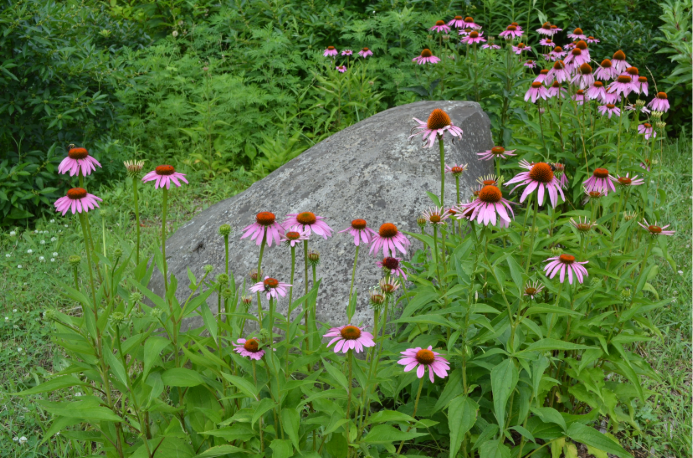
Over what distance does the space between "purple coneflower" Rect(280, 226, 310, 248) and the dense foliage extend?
242cm

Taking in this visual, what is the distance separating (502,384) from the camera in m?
1.53

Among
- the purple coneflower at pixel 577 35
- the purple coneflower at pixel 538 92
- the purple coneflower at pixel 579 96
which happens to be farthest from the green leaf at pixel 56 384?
the purple coneflower at pixel 577 35

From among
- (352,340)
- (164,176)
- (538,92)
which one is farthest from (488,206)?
(538,92)

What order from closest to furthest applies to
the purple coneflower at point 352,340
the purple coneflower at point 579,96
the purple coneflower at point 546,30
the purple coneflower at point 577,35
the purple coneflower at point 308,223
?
the purple coneflower at point 352,340
the purple coneflower at point 308,223
the purple coneflower at point 579,96
the purple coneflower at point 577,35
the purple coneflower at point 546,30

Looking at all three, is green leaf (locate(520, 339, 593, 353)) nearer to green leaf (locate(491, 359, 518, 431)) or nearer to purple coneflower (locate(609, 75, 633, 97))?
green leaf (locate(491, 359, 518, 431))

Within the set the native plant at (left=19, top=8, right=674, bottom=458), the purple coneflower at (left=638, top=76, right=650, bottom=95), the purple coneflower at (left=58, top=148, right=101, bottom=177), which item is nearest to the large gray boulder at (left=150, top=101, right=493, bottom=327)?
the native plant at (left=19, top=8, right=674, bottom=458)

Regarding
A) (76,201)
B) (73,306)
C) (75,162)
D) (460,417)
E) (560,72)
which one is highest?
(560,72)

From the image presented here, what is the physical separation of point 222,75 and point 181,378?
377 cm

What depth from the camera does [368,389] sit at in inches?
59.9

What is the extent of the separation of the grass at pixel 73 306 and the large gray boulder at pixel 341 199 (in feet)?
1.55

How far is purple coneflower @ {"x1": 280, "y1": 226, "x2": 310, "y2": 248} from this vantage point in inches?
61.6

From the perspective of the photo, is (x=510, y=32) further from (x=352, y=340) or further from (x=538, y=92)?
(x=352, y=340)

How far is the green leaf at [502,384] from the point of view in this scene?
1491 millimetres

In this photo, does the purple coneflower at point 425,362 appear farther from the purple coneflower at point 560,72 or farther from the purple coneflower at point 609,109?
the purple coneflower at point 609,109
